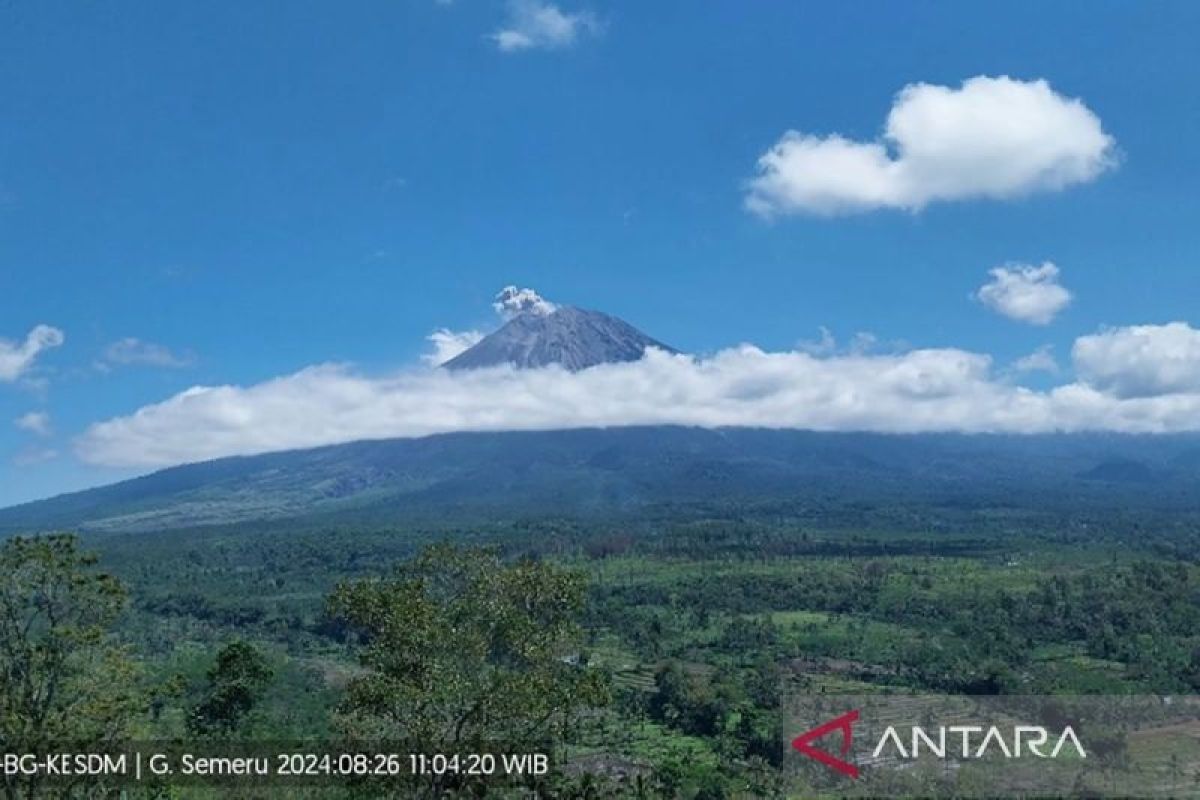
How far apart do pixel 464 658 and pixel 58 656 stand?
6.71 meters

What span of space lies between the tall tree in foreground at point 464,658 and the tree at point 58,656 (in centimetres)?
414

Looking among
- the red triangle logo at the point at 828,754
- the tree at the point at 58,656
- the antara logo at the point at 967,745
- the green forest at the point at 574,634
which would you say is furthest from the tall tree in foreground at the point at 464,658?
the red triangle logo at the point at 828,754

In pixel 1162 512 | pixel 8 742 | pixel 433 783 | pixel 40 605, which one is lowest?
pixel 1162 512

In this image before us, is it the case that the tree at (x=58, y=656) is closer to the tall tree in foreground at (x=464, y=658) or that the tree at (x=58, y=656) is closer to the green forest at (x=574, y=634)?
the green forest at (x=574, y=634)

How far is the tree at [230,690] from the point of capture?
104ft

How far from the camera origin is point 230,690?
31641mm

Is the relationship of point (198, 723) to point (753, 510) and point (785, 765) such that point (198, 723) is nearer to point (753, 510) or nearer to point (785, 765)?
point (785, 765)

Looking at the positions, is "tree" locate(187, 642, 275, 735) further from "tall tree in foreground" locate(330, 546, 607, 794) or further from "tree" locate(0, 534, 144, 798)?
"tall tree in foreground" locate(330, 546, 607, 794)

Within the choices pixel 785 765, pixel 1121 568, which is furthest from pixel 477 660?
pixel 1121 568

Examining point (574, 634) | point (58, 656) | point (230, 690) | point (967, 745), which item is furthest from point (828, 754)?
point (58, 656)

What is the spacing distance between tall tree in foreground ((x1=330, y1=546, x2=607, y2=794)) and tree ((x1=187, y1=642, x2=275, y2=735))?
19.1m

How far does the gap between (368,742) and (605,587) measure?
8010 cm

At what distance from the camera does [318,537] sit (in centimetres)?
13562

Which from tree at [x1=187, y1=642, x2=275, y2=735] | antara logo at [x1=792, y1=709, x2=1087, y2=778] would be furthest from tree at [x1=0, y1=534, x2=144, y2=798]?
antara logo at [x1=792, y1=709, x2=1087, y2=778]
